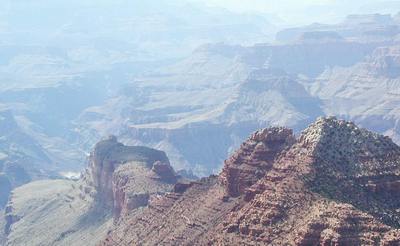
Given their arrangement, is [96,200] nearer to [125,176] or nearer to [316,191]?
[125,176]

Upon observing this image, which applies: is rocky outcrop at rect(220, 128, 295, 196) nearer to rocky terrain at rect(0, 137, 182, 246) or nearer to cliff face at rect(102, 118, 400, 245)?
cliff face at rect(102, 118, 400, 245)

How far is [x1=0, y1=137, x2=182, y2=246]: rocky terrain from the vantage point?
455 feet

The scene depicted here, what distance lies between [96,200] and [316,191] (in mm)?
107361

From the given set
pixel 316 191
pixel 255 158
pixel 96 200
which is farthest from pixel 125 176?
pixel 316 191

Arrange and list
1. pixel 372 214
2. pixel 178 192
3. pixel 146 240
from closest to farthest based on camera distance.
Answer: pixel 372 214 < pixel 146 240 < pixel 178 192

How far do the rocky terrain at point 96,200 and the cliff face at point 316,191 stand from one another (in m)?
52.6

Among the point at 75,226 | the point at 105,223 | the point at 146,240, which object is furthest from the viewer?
the point at 75,226

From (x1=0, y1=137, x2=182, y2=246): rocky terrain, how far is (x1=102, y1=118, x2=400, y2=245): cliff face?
173 feet

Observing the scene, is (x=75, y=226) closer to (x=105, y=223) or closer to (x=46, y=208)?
(x=105, y=223)

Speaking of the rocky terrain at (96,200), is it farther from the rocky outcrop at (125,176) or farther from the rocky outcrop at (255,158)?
the rocky outcrop at (255,158)

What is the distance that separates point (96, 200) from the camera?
16638cm

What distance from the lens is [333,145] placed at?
67.3 meters

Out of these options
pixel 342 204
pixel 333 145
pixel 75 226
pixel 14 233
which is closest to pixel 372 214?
pixel 342 204

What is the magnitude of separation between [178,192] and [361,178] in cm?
3721
